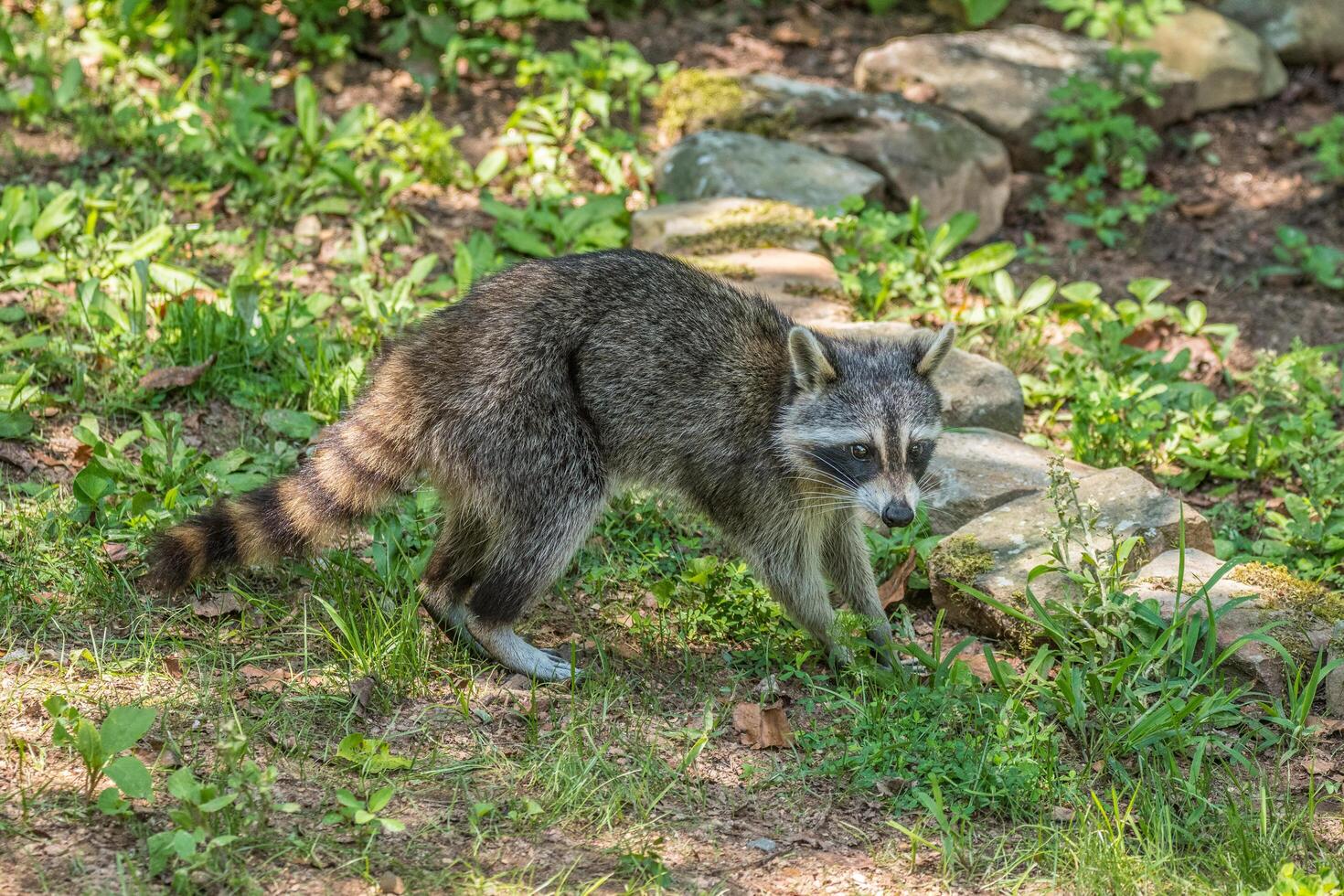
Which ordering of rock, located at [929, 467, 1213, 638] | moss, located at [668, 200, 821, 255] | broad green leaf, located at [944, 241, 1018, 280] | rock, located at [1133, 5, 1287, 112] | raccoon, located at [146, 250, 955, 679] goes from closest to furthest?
raccoon, located at [146, 250, 955, 679] < rock, located at [929, 467, 1213, 638] < moss, located at [668, 200, 821, 255] < broad green leaf, located at [944, 241, 1018, 280] < rock, located at [1133, 5, 1287, 112]

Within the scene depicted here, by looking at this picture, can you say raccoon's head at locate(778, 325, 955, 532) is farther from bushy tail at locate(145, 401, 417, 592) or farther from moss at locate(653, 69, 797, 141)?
moss at locate(653, 69, 797, 141)

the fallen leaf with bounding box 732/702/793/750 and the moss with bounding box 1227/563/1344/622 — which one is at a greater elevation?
the fallen leaf with bounding box 732/702/793/750

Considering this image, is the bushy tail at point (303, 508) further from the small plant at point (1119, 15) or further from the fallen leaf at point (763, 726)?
the small plant at point (1119, 15)

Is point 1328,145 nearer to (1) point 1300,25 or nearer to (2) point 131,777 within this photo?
(1) point 1300,25

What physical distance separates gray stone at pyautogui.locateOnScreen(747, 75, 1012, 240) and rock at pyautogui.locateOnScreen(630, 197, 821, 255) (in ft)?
3.07

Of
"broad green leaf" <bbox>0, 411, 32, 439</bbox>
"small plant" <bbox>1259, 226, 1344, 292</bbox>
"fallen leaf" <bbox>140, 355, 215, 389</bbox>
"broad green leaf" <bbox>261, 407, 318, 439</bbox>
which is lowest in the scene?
"small plant" <bbox>1259, 226, 1344, 292</bbox>

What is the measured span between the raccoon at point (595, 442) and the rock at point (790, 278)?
1.24 m

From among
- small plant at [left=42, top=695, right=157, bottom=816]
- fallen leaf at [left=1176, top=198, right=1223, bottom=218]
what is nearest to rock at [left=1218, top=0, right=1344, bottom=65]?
fallen leaf at [left=1176, top=198, right=1223, bottom=218]

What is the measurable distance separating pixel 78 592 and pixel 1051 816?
3.08 meters

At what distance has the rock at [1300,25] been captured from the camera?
9148mm

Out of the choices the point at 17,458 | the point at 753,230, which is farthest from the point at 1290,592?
the point at 17,458

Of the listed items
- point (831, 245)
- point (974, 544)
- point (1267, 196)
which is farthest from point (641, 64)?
point (974, 544)

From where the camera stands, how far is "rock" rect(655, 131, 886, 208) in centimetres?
718

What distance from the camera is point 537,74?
336 inches
